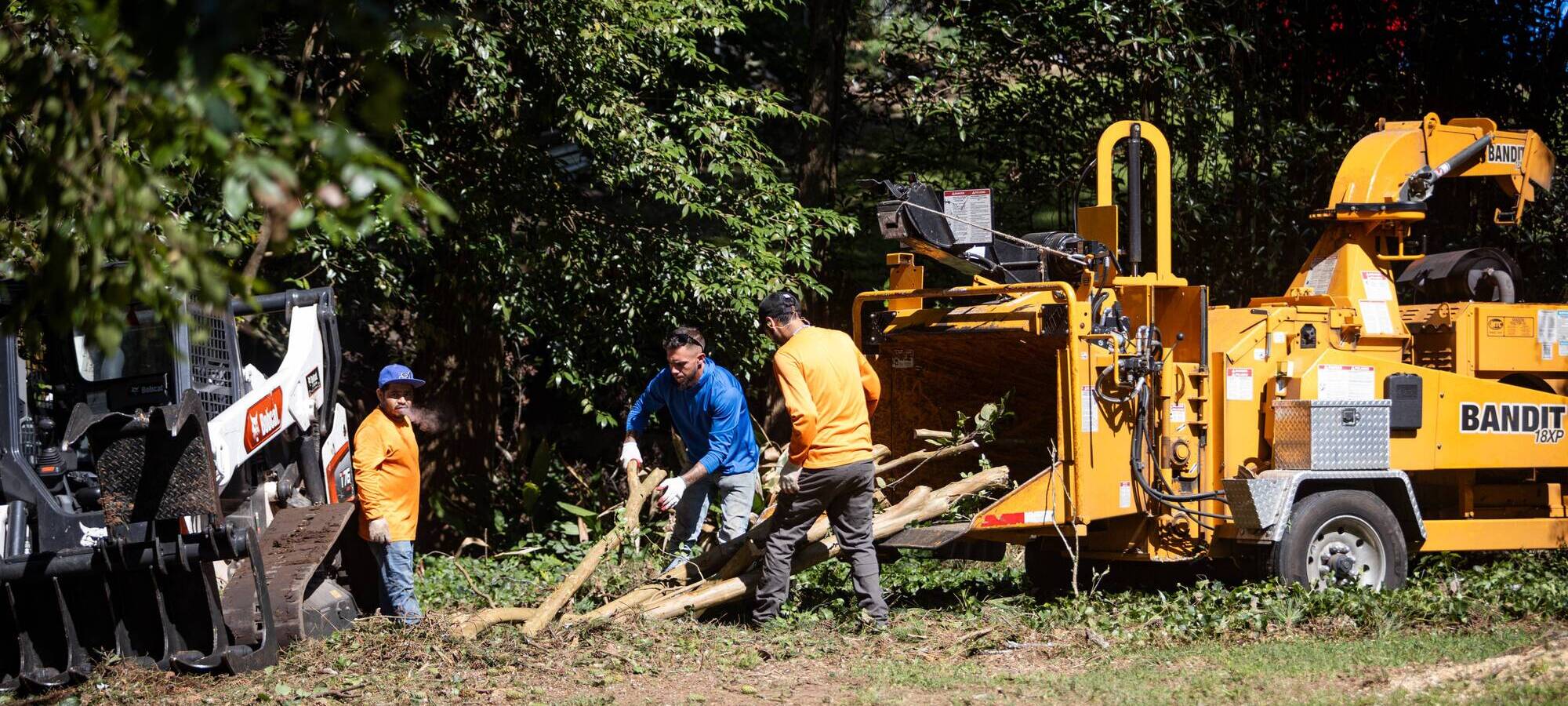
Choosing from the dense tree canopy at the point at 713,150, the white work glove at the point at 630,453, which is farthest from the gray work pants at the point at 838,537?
the dense tree canopy at the point at 713,150

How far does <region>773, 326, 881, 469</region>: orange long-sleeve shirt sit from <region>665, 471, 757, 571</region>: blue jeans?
3.21ft

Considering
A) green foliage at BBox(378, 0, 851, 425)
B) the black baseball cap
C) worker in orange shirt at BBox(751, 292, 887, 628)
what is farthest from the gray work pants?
green foliage at BBox(378, 0, 851, 425)

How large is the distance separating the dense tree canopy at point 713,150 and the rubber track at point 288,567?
1451 millimetres

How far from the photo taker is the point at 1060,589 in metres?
8.86

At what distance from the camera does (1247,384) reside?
805cm

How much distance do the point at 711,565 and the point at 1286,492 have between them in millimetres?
3316

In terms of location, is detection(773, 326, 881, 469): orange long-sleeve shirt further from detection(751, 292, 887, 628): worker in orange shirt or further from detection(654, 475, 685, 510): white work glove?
detection(654, 475, 685, 510): white work glove

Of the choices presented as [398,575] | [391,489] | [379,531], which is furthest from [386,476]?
→ [398,575]

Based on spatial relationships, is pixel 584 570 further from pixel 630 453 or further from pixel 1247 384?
pixel 1247 384

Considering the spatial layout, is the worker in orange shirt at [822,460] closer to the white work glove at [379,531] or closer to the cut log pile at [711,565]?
the cut log pile at [711,565]

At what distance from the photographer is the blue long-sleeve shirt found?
8.53 metres

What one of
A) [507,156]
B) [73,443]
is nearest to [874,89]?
[507,156]

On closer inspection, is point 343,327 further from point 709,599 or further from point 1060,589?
point 1060,589

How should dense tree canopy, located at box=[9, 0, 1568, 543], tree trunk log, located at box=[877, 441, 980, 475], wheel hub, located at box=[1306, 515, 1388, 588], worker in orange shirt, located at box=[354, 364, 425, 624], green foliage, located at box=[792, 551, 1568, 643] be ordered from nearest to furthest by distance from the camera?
green foliage, located at box=[792, 551, 1568, 643], worker in orange shirt, located at box=[354, 364, 425, 624], wheel hub, located at box=[1306, 515, 1388, 588], tree trunk log, located at box=[877, 441, 980, 475], dense tree canopy, located at box=[9, 0, 1568, 543]
